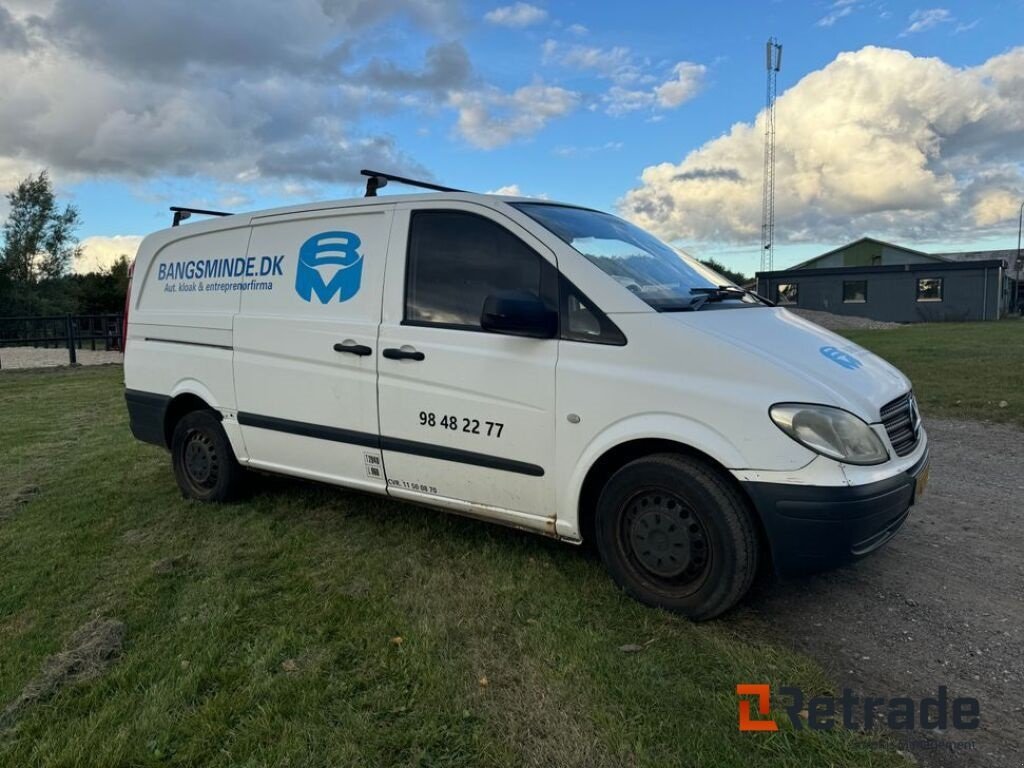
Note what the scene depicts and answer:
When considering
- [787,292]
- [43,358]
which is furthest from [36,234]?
[787,292]

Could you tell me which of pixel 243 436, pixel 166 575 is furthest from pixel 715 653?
pixel 243 436

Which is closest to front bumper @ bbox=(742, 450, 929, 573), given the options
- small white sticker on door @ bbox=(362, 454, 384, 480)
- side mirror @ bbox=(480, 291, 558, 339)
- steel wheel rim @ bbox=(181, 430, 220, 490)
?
side mirror @ bbox=(480, 291, 558, 339)

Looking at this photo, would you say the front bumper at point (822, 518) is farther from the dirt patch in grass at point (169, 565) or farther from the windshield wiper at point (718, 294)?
the dirt patch in grass at point (169, 565)

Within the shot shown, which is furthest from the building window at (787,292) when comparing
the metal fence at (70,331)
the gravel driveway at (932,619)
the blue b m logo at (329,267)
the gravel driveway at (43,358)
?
the blue b m logo at (329,267)

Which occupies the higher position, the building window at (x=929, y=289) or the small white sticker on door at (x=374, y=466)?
the building window at (x=929, y=289)

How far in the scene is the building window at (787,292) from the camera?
38281mm

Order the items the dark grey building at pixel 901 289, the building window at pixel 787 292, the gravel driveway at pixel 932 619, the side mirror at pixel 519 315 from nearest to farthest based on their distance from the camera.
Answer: the gravel driveway at pixel 932 619 → the side mirror at pixel 519 315 → the dark grey building at pixel 901 289 → the building window at pixel 787 292

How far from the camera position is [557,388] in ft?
10.5

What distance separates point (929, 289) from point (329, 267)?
39.3m

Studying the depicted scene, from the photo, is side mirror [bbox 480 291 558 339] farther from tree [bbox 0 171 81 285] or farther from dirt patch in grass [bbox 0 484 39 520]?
tree [bbox 0 171 81 285]

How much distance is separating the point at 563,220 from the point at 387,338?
1150 mm

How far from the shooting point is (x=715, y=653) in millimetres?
2748

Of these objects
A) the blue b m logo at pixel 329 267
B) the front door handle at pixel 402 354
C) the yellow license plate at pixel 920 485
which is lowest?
the yellow license plate at pixel 920 485

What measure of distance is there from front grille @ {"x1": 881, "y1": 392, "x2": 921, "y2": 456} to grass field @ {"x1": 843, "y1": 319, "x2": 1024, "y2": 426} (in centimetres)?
492
